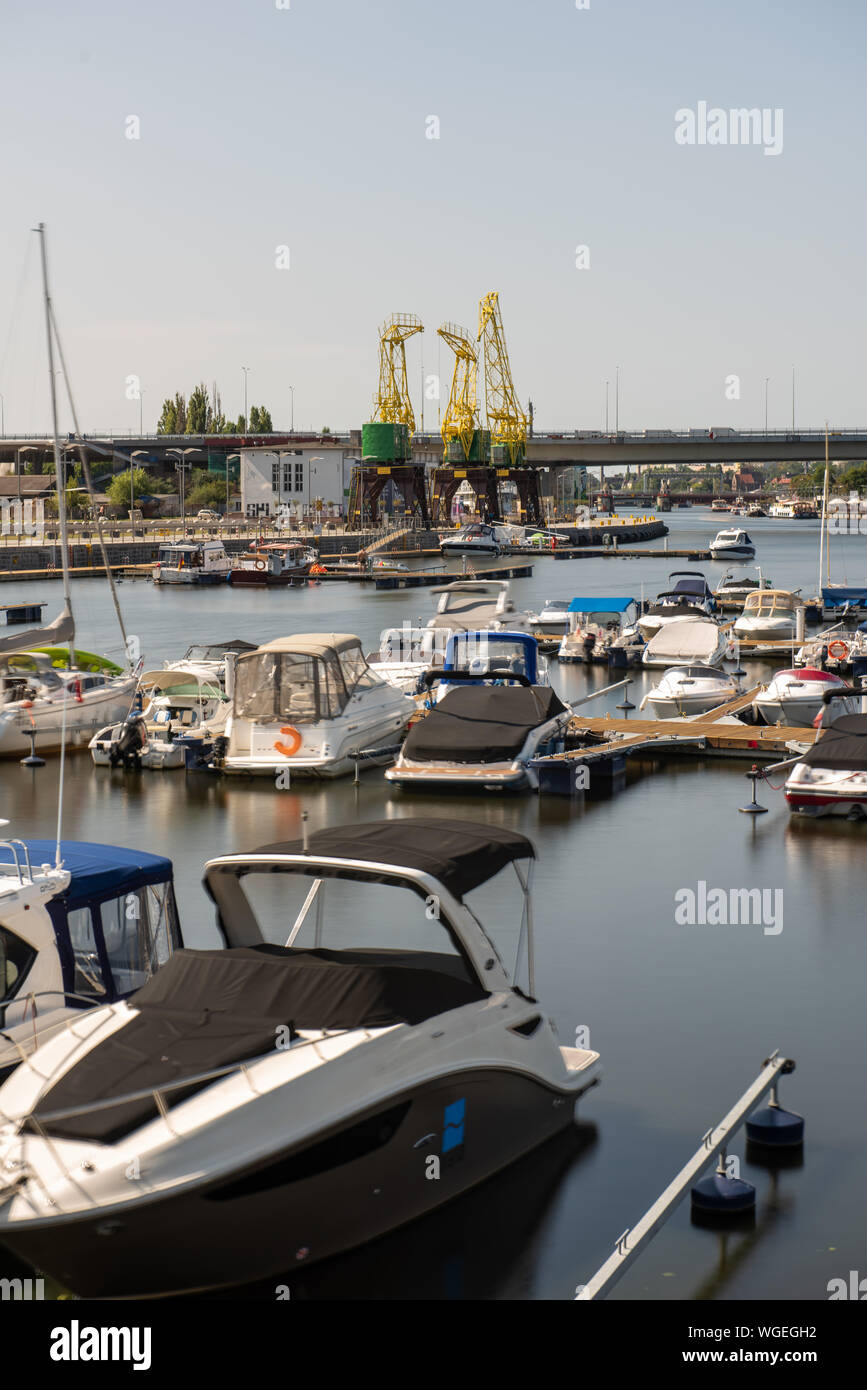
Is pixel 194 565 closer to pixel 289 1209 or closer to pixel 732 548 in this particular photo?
pixel 732 548

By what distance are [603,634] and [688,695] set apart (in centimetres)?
1280

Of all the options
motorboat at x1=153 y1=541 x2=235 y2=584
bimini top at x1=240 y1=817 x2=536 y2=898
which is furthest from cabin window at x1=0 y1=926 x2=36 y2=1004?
motorboat at x1=153 y1=541 x2=235 y2=584

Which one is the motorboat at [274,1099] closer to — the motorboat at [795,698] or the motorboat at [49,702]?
the motorboat at [49,702]

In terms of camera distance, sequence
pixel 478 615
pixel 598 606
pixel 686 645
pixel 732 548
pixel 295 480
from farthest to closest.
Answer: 1. pixel 295 480
2. pixel 732 548
3. pixel 598 606
4. pixel 686 645
5. pixel 478 615

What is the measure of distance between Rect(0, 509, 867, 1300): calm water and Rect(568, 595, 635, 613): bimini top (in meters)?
19.9

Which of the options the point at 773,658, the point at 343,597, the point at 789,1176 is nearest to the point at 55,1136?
the point at 789,1176

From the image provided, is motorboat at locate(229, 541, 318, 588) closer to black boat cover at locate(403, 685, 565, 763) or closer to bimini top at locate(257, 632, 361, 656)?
bimini top at locate(257, 632, 361, 656)

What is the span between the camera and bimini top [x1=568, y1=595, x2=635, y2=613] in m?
46.8

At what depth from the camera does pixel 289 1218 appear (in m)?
8.43

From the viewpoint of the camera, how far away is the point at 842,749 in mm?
22312

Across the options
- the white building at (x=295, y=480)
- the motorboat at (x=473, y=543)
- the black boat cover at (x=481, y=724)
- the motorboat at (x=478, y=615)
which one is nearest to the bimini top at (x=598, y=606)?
the motorboat at (x=478, y=615)

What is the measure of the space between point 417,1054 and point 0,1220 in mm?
2535

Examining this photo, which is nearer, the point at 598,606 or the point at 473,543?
the point at 598,606

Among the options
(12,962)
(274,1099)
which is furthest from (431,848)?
(12,962)
